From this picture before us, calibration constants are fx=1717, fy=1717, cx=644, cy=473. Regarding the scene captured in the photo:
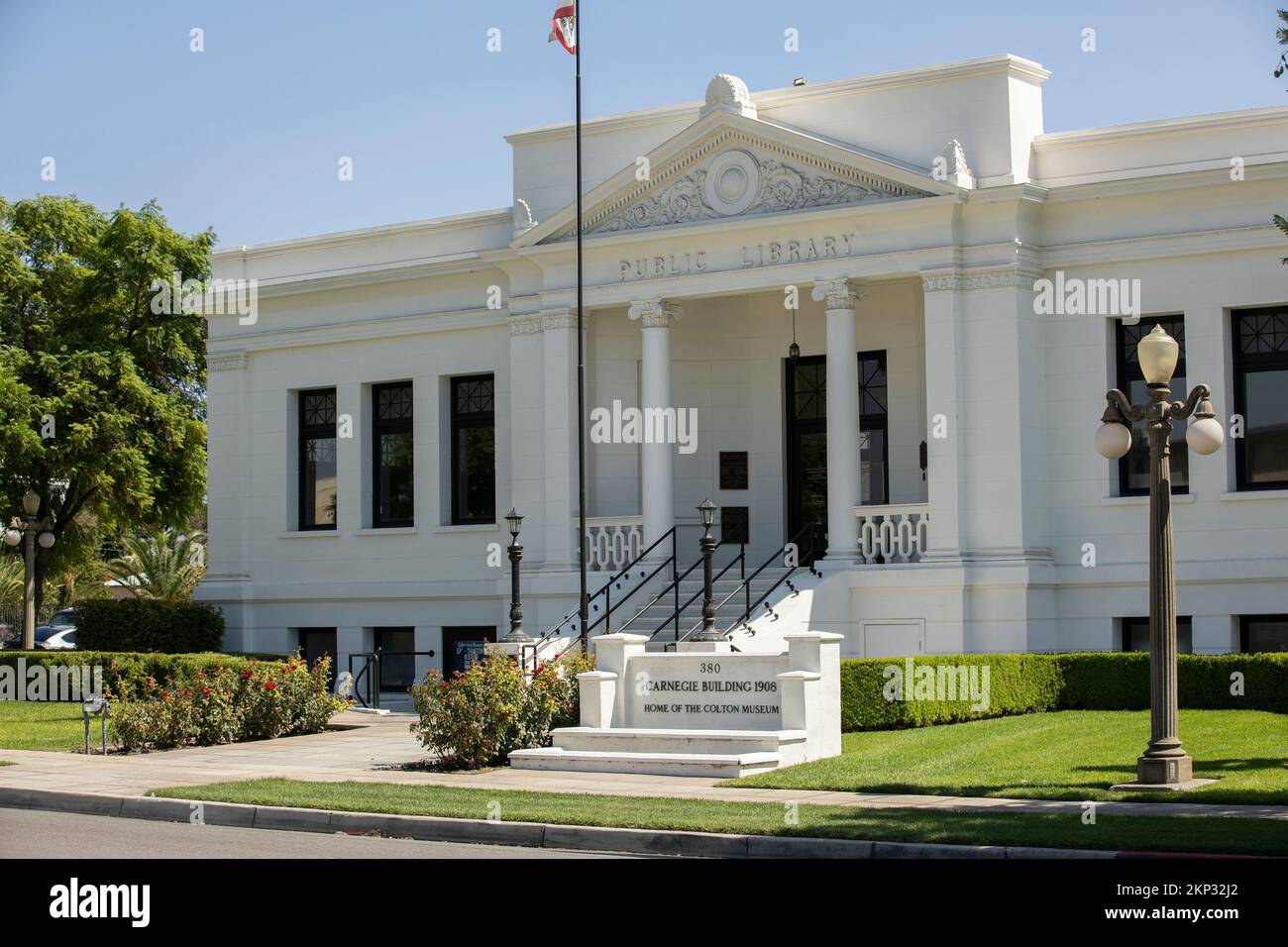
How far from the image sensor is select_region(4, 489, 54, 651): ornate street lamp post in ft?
118

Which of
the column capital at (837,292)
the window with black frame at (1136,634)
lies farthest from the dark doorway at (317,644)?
the window with black frame at (1136,634)

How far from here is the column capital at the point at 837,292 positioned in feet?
91.6

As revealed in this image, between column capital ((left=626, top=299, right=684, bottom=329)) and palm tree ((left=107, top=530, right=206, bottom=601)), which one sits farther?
palm tree ((left=107, top=530, right=206, bottom=601))

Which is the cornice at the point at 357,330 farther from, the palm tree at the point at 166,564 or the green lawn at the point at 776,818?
the palm tree at the point at 166,564

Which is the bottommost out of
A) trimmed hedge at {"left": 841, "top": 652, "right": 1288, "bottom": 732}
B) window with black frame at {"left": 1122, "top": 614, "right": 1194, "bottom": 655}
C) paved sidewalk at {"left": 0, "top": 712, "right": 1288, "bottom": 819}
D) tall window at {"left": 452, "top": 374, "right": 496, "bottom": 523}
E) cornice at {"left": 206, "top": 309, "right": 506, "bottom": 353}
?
paved sidewalk at {"left": 0, "top": 712, "right": 1288, "bottom": 819}

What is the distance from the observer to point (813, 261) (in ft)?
92.7

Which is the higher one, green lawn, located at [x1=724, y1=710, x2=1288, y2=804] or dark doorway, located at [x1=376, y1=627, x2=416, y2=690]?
dark doorway, located at [x1=376, y1=627, x2=416, y2=690]

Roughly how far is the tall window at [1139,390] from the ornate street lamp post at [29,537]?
72.2 ft

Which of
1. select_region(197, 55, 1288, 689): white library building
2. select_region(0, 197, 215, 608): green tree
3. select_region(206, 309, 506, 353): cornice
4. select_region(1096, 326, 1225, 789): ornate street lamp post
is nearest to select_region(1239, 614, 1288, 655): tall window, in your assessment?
select_region(197, 55, 1288, 689): white library building

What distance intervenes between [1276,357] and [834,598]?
768 centimetres

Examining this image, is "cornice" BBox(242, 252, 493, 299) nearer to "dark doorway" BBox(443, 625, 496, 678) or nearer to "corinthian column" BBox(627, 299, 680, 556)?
"corinthian column" BBox(627, 299, 680, 556)

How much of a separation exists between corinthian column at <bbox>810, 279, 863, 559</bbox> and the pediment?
5.28ft
